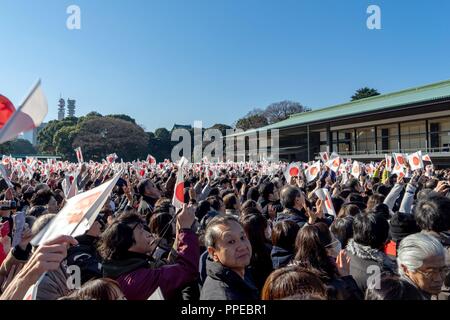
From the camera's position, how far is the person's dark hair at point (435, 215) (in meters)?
2.74

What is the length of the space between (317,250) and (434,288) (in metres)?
0.59

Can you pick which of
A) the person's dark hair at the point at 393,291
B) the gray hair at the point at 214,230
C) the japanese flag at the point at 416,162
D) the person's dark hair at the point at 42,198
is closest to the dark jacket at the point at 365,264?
the person's dark hair at the point at 393,291

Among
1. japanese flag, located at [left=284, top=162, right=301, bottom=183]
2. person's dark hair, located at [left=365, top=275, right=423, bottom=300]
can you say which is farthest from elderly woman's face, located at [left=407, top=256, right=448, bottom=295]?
japanese flag, located at [left=284, top=162, right=301, bottom=183]

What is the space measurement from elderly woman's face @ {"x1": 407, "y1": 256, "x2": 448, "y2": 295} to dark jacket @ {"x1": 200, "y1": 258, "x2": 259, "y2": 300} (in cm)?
81

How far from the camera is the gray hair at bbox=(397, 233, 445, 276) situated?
74.4 inches

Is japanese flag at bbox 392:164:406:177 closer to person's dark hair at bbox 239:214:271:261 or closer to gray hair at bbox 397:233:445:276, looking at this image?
person's dark hair at bbox 239:214:271:261

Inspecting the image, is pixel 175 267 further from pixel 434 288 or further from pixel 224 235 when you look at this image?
pixel 434 288

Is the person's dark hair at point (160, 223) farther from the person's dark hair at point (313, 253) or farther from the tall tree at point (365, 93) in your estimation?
the tall tree at point (365, 93)

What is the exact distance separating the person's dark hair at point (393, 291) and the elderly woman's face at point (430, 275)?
1.09 ft

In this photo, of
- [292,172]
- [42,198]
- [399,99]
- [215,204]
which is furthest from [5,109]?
[399,99]

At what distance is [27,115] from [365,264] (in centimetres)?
202

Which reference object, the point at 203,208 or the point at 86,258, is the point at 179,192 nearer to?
the point at 203,208

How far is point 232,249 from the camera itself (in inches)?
79.5

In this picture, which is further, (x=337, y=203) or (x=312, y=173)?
(x=312, y=173)
